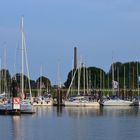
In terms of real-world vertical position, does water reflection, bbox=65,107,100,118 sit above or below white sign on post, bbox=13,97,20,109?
below

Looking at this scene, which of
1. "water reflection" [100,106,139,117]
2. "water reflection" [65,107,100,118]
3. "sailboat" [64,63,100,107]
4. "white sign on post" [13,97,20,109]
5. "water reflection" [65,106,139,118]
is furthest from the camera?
"sailboat" [64,63,100,107]

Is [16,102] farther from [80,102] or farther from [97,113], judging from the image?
[80,102]

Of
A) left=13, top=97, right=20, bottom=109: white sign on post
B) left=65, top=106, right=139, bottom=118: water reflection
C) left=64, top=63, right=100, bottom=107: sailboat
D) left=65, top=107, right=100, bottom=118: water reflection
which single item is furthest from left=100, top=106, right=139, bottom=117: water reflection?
left=13, top=97, right=20, bottom=109: white sign on post

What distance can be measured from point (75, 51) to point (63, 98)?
29.2 meters

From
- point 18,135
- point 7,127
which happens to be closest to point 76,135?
point 18,135

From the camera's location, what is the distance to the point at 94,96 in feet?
480

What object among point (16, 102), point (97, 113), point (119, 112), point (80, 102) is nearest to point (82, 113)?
point (97, 113)

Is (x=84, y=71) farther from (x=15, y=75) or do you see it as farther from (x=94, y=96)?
(x=15, y=75)

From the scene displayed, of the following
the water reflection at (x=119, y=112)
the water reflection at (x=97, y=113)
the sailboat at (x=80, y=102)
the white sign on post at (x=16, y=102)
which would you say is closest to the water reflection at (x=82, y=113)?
the water reflection at (x=97, y=113)

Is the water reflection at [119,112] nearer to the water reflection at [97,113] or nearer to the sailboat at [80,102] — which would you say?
the water reflection at [97,113]

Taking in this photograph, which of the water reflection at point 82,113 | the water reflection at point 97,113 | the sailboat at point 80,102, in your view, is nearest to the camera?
the water reflection at point 82,113

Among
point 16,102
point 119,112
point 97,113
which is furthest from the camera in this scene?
point 119,112

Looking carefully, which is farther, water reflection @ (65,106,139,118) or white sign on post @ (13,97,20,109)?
water reflection @ (65,106,139,118)

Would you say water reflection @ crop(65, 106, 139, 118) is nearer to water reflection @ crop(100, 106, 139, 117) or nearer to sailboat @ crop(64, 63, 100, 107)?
water reflection @ crop(100, 106, 139, 117)
